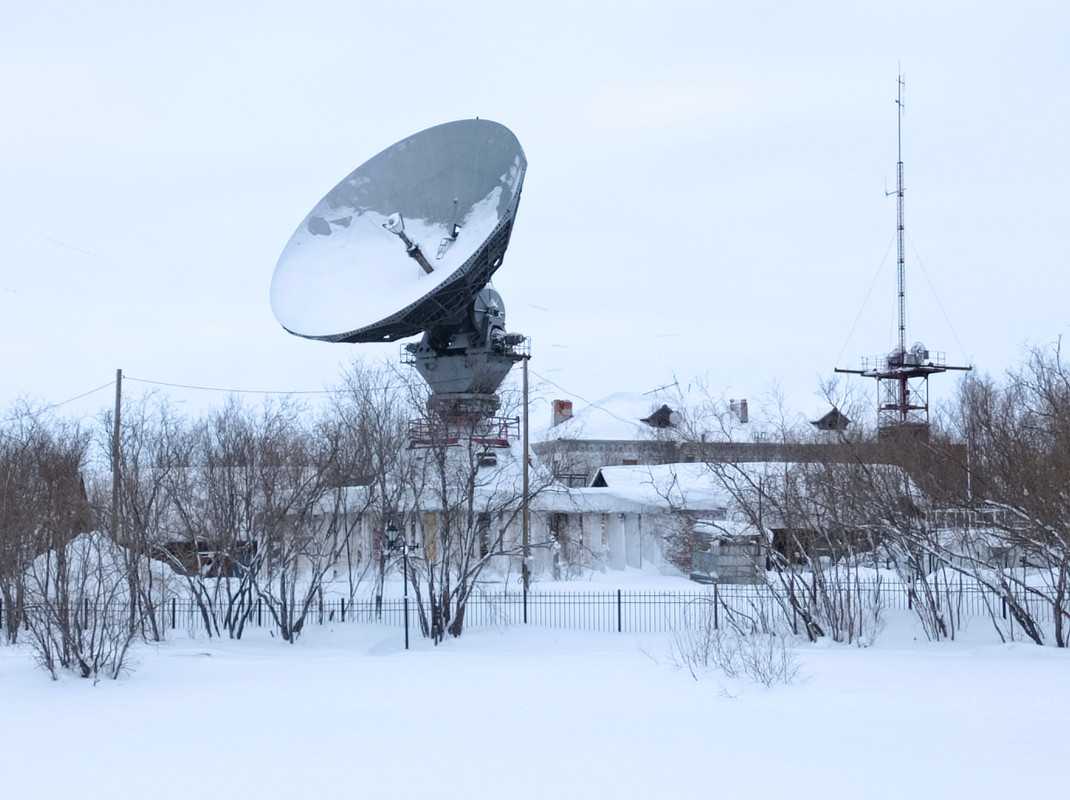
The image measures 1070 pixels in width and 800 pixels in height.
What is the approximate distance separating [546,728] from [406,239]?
20154 mm

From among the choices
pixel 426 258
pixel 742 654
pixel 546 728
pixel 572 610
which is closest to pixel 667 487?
pixel 572 610

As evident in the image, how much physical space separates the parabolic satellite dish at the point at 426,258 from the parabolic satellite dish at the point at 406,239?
35mm

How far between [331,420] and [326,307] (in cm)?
568

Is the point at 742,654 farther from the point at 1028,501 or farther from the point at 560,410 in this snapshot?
the point at 560,410

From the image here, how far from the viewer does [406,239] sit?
1252 inches

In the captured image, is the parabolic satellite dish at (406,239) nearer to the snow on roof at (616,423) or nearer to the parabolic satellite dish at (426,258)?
the parabolic satellite dish at (426,258)

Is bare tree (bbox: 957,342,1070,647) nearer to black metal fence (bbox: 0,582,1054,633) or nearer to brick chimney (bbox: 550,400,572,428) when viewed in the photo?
black metal fence (bbox: 0,582,1054,633)

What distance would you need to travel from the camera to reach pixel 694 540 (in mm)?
37250

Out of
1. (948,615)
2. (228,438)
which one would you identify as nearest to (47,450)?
(228,438)

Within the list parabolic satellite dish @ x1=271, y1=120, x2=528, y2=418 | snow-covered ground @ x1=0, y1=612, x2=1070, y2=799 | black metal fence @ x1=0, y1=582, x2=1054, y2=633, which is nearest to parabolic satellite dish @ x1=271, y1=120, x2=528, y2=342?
parabolic satellite dish @ x1=271, y1=120, x2=528, y2=418

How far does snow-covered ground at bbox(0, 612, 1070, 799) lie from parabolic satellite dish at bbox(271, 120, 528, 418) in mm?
12836

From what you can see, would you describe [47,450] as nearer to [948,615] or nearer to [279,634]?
[279,634]

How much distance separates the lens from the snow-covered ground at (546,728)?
1103cm

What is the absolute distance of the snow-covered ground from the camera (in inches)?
434
